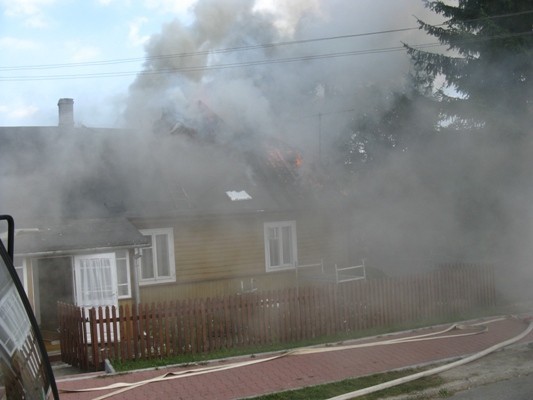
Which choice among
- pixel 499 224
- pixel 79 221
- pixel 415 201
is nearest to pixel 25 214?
pixel 79 221

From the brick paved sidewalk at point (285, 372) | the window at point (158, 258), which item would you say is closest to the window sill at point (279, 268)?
the window at point (158, 258)

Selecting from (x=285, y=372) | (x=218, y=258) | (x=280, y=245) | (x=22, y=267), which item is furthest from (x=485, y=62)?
(x=22, y=267)

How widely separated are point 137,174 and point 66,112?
7.66ft

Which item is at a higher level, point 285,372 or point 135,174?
point 135,174

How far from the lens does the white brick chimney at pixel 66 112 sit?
41.1 feet

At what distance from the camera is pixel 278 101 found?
1184 cm

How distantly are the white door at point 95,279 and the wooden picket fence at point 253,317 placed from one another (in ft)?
2.84

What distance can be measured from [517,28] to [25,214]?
1165cm

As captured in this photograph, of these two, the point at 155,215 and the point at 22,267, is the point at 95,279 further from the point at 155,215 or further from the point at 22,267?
the point at 155,215

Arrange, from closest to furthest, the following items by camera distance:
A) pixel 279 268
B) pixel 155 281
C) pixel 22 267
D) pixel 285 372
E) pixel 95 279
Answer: pixel 285 372, pixel 22 267, pixel 95 279, pixel 155 281, pixel 279 268

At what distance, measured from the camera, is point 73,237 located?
970cm

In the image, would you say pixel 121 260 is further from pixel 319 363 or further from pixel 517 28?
pixel 517 28

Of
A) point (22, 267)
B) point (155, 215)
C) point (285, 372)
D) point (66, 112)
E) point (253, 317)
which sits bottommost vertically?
point (285, 372)

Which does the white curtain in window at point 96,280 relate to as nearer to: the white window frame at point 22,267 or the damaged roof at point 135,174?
the white window frame at point 22,267
